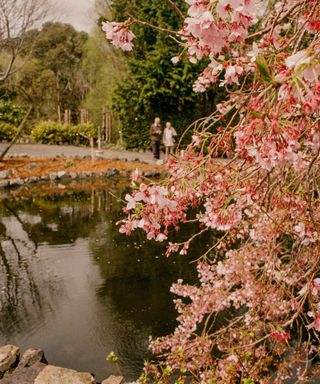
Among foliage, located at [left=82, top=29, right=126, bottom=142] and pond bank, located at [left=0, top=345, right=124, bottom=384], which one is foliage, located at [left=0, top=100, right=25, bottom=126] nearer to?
foliage, located at [left=82, top=29, right=126, bottom=142]

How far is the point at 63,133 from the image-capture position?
22.2 meters

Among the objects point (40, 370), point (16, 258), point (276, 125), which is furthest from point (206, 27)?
point (16, 258)

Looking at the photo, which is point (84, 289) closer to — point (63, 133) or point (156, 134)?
point (156, 134)

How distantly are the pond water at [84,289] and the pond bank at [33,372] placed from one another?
364mm

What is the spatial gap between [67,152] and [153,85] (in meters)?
5.13

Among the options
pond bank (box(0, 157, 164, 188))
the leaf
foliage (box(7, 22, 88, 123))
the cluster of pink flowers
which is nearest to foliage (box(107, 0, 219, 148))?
pond bank (box(0, 157, 164, 188))

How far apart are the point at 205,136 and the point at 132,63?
16.2 meters

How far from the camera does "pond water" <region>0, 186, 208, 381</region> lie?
512cm

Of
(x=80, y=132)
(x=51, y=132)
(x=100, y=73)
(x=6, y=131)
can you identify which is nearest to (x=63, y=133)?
(x=51, y=132)

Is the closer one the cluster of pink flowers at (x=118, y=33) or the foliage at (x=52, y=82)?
the cluster of pink flowers at (x=118, y=33)

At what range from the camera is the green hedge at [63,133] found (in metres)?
22.0

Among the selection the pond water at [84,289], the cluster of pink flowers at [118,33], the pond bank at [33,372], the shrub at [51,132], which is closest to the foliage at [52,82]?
the shrub at [51,132]

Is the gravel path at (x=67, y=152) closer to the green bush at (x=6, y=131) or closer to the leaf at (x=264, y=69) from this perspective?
the green bush at (x=6, y=131)

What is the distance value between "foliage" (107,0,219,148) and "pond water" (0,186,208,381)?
26.6 feet
